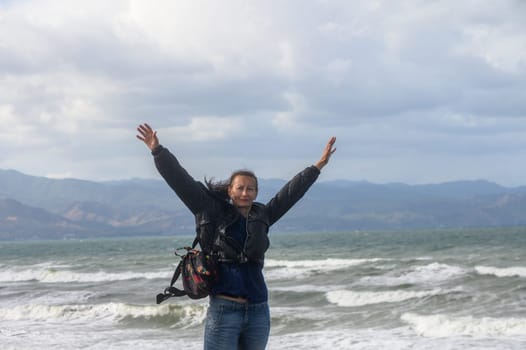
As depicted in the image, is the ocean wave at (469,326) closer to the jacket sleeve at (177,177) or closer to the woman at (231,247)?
the woman at (231,247)

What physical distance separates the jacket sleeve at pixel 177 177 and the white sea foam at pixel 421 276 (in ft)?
65.7

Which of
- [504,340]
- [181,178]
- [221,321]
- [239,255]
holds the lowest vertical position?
[504,340]

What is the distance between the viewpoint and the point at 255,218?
461 centimetres

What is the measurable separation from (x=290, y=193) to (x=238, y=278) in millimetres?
659

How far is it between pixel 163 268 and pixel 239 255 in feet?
108

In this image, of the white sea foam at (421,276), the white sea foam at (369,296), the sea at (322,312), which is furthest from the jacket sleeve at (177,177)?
the white sea foam at (421,276)

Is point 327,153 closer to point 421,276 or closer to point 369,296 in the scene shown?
point 369,296

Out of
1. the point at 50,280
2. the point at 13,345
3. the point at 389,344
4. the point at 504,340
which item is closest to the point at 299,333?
the point at 389,344

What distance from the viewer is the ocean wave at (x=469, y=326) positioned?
14109 mm

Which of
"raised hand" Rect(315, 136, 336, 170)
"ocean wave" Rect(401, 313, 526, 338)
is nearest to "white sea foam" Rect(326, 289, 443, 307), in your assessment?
"ocean wave" Rect(401, 313, 526, 338)

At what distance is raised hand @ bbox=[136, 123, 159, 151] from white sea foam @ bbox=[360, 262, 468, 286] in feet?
65.9

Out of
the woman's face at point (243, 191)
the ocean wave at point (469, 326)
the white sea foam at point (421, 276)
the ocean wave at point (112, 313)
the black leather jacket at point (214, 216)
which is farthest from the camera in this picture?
the white sea foam at point (421, 276)

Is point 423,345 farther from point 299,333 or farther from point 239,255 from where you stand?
point 239,255

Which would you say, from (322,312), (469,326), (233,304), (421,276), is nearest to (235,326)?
(233,304)
